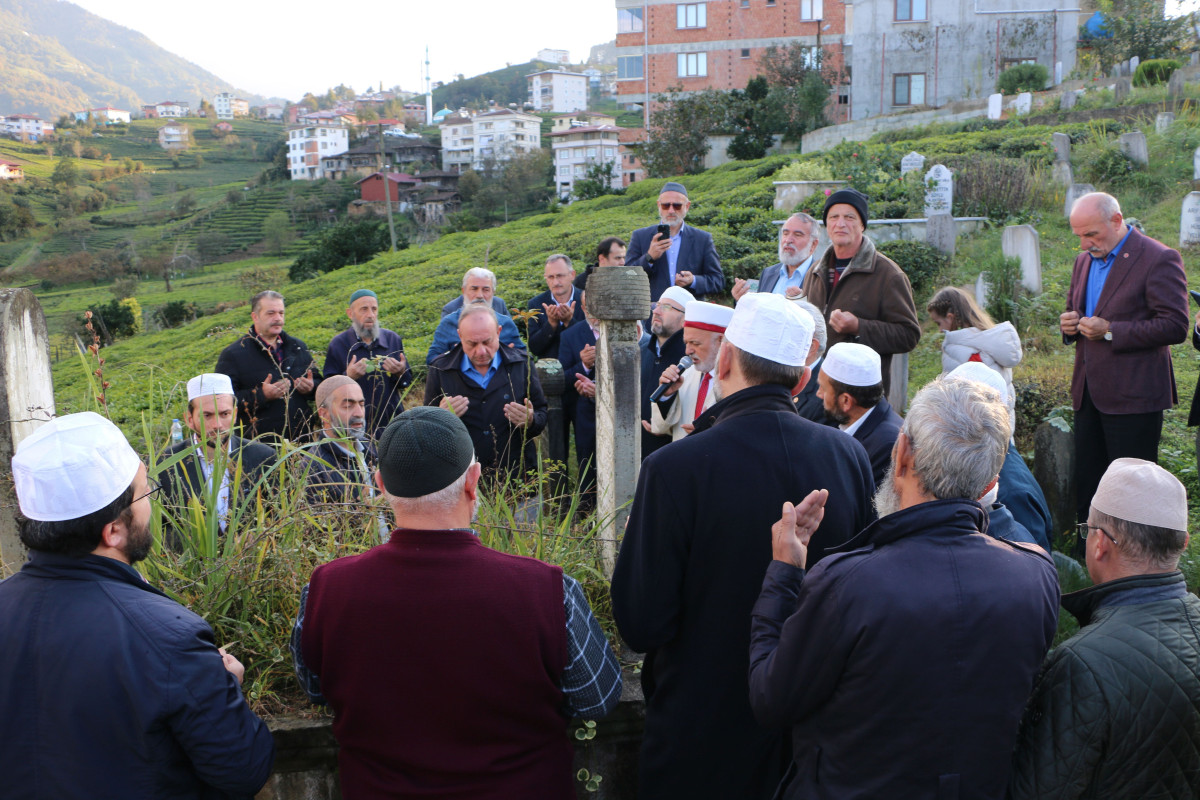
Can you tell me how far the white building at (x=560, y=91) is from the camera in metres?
130

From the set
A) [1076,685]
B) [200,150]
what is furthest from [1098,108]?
[200,150]

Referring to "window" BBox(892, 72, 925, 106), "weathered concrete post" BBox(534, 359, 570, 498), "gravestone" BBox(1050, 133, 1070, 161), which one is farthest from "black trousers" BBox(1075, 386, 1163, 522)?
"window" BBox(892, 72, 925, 106)

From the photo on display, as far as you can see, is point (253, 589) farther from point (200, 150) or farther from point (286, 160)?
point (200, 150)

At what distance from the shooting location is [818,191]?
1573 centimetres

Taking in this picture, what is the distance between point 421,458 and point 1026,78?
33.0 metres

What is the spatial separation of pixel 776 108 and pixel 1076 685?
3605cm

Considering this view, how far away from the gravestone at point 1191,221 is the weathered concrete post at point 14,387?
1289cm

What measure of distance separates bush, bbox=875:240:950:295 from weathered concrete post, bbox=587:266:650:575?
8.91 meters

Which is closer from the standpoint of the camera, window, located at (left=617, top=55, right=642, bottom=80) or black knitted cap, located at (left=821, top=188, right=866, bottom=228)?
black knitted cap, located at (left=821, top=188, right=866, bottom=228)

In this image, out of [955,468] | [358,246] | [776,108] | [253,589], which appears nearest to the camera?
[955,468]

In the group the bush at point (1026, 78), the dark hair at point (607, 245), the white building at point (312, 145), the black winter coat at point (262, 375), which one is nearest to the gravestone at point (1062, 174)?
the dark hair at point (607, 245)

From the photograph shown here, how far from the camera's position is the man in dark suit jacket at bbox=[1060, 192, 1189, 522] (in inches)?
188

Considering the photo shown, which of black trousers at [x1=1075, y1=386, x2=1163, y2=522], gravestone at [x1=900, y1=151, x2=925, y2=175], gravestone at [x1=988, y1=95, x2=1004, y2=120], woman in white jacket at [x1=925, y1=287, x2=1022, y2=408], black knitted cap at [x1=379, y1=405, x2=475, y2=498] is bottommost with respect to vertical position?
black trousers at [x1=1075, y1=386, x2=1163, y2=522]

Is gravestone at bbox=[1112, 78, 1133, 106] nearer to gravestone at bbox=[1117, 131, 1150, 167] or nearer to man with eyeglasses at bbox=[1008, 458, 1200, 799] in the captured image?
gravestone at bbox=[1117, 131, 1150, 167]
